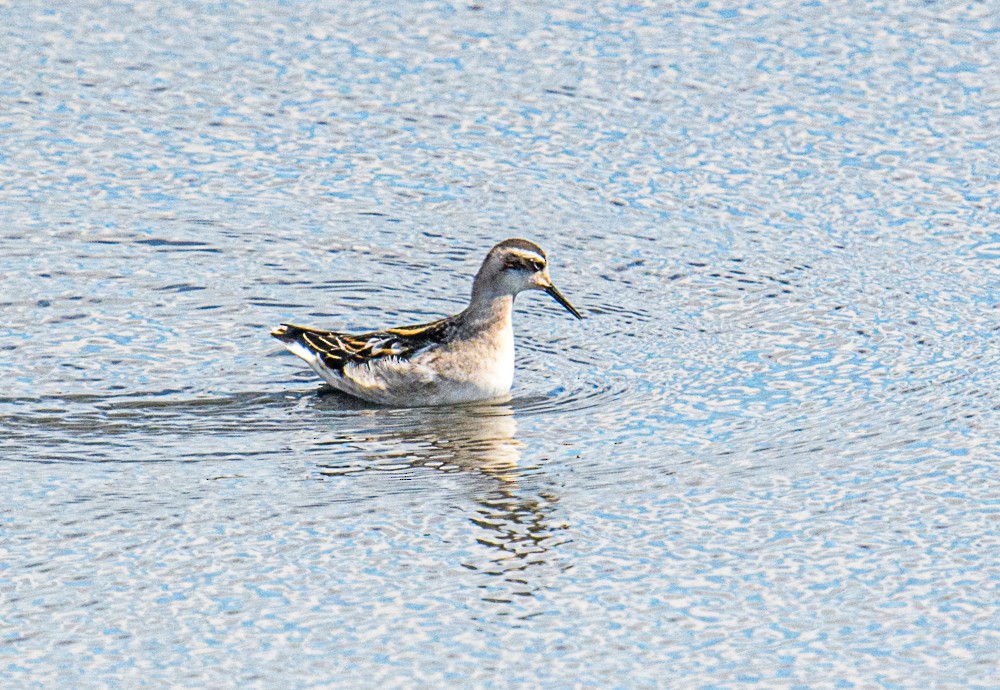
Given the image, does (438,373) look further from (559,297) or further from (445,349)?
(559,297)

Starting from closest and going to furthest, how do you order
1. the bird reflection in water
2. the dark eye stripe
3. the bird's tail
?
1. the bird reflection in water
2. the bird's tail
3. the dark eye stripe

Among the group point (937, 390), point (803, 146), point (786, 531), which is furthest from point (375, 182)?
point (786, 531)

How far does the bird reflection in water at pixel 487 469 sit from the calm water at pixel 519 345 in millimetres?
39

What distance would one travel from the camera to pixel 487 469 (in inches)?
462

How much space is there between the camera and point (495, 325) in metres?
13.5

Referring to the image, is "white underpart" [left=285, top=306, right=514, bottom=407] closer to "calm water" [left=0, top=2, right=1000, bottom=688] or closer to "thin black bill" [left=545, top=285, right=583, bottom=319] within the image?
"calm water" [left=0, top=2, right=1000, bottom=688]

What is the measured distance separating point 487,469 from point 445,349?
6.26ft

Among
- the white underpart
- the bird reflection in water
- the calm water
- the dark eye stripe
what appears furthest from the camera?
the dark eye stripe

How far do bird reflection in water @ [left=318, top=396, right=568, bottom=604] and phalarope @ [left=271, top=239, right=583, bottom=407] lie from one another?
16cm

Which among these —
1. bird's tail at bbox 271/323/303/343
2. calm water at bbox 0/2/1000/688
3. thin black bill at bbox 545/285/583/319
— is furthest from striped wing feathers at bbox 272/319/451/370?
thin black bill at bbox 545/285/583/319

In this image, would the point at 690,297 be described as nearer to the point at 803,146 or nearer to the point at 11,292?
the point at 803,146

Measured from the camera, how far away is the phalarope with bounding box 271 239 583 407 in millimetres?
13211

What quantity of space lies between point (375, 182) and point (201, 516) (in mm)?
6008

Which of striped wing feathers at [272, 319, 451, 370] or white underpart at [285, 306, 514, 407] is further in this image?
striped wing feathers at [272, 319, 451, 370]
